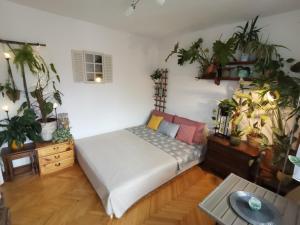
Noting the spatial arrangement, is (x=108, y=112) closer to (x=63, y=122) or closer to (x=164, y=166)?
(x=63, y=122)

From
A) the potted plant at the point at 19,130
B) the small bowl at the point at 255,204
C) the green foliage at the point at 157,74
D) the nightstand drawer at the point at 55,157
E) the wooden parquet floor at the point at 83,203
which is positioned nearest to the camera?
the small bowl at the point at 255,204

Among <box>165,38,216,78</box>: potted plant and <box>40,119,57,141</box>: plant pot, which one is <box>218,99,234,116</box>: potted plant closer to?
<box>165,38,216,78</box>: potted plant

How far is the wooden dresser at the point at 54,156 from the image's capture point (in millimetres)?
2281

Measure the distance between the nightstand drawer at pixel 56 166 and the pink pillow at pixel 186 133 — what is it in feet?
6.20

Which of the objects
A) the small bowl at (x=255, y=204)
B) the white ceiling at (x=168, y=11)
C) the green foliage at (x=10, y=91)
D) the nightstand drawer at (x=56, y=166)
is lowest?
the nightstand drawer at (x=56, y=166)

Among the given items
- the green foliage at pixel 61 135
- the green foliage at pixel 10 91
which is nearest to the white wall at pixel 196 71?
the green foliage at pixel 61 135

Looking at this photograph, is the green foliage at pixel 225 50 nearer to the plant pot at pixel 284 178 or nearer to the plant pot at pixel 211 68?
the plant pot at pixel 211 68

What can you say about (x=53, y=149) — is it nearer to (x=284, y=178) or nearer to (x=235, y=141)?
(x=235, y=141)

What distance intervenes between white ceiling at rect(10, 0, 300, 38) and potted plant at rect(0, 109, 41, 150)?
4.86 feet

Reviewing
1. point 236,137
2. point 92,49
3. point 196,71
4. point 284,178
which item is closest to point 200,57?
point 196,71

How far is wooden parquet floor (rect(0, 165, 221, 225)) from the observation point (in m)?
1.71

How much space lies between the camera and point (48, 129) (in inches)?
92.5

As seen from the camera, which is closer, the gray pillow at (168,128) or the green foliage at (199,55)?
the green foliage at (199,55)

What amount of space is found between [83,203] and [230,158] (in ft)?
6.72
